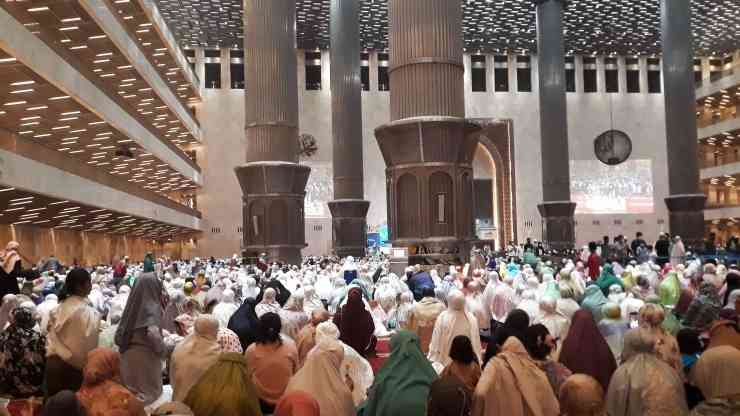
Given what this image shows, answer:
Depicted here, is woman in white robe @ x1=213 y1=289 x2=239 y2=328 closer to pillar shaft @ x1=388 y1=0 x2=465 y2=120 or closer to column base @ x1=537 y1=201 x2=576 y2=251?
pillar shaft @ x1=388 y1=0 x2=465 y2=120

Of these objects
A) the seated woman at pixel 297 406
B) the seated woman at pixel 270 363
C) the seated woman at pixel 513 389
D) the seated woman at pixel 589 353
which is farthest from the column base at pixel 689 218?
the seated woman at pixel 297 406

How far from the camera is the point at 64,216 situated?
19984 millimetres

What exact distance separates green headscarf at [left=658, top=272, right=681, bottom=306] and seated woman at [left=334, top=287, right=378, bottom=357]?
427cm

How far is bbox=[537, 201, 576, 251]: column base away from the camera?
25438 millimetres

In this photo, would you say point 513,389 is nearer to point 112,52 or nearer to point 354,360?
point 354,360

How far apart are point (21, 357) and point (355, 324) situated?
12.2 ft

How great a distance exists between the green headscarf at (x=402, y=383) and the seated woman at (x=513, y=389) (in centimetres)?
41

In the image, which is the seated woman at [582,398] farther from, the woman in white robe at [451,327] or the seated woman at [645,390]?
the woman in white robe at [451,327]

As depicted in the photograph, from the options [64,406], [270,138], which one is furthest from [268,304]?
[270,138]

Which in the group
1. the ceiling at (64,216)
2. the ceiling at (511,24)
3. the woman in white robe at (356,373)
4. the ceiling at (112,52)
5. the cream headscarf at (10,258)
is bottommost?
the woman in white robe at (356,373)

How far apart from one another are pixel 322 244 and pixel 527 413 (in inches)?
1167

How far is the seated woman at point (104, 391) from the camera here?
369 cm

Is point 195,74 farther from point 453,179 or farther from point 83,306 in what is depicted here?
point 83,306

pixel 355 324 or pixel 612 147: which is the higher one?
pixel 612 147
